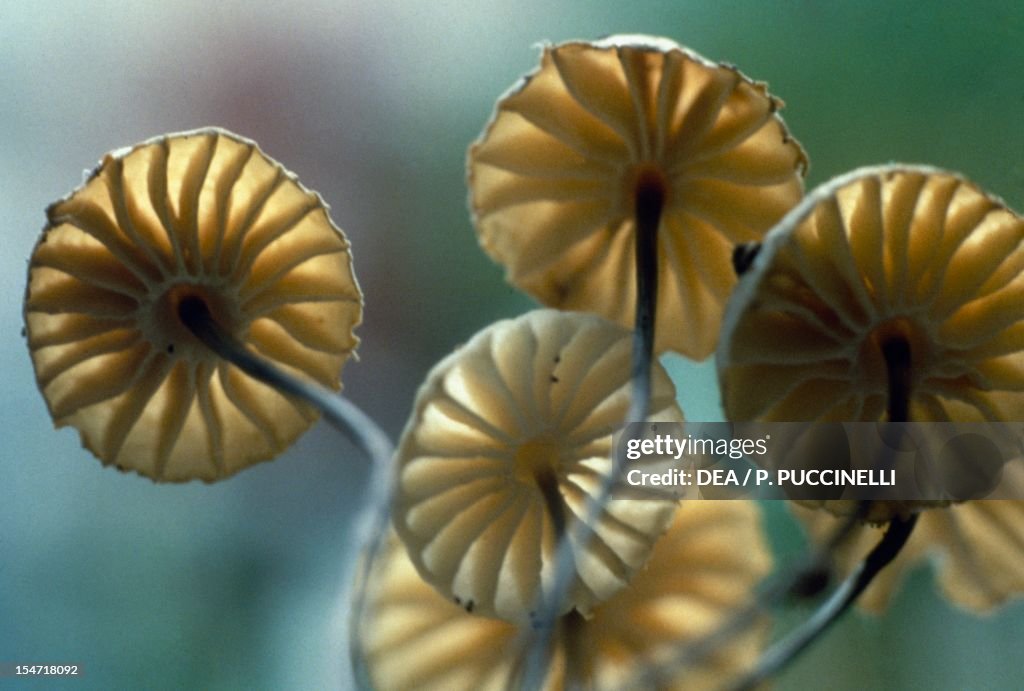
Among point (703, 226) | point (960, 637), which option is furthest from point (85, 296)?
point (960, 637)

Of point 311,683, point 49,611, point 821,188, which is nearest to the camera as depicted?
point 821,188

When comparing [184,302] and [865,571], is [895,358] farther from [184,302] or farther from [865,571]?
[184,302]

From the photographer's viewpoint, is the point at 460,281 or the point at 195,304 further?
the point at 460,281

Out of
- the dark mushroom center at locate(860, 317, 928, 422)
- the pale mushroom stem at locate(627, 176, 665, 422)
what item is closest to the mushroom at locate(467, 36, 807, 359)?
the pale mushroom stem at locate(627, 176, 665, 422)

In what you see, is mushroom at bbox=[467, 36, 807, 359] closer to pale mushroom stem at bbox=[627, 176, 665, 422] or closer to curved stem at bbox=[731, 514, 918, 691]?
pale mushroom stem at bbox=[627, 176, 665, 422]

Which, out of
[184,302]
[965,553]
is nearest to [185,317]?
[184,302]

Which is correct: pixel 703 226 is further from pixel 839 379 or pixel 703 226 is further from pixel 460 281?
pixel 460 281

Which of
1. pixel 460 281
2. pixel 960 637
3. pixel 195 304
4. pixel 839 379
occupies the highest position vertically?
pixel 460 281

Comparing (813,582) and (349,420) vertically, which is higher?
(349,420)
